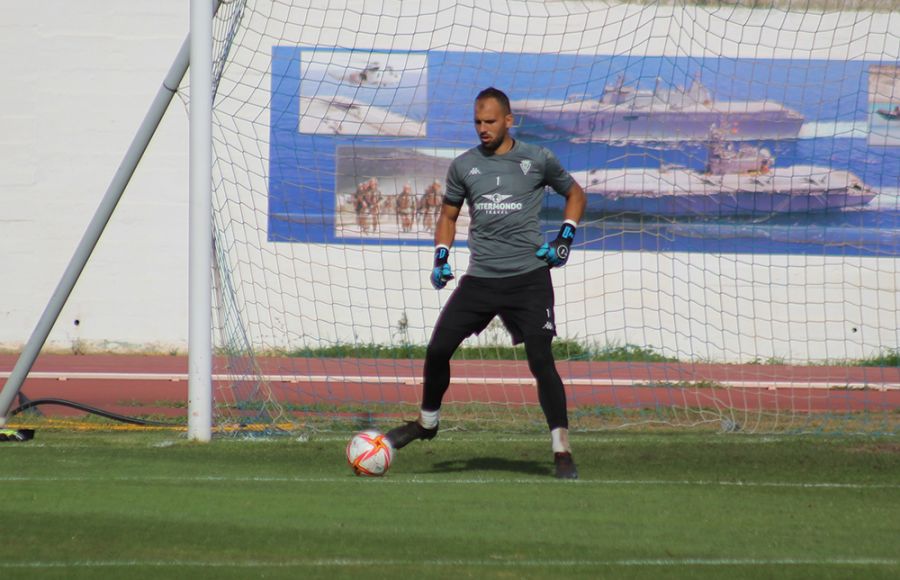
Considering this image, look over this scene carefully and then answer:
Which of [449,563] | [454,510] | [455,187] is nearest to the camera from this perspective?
[449,563]

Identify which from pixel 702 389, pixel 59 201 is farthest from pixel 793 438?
pixel 59 201

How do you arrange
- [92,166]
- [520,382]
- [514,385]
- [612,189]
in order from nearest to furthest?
[520,382]
[514,385]
[612,189]
[92,166]

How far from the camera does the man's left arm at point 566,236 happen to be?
6.69 metres

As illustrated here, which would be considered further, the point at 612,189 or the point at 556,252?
the point at 612,189

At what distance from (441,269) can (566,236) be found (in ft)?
2.42

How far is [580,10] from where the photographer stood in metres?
14.0

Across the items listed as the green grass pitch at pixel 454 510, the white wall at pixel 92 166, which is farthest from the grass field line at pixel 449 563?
the white wall at pixel 92 166

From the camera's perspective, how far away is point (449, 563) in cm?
441

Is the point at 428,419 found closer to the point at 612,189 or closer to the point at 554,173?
the point at 554,173

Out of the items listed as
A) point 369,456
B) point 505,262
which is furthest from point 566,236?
point 369,456

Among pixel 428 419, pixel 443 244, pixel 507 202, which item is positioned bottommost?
pixel 428 419

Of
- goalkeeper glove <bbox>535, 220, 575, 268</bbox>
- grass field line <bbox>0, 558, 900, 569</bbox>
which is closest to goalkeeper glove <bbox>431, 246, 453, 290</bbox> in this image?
goalkeeper glove <bbox>535, 220, 575, 268</bbox>

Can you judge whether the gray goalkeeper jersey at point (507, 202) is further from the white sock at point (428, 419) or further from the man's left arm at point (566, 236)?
the white sock at point (428, 419)

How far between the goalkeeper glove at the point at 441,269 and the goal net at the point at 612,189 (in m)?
3.71
